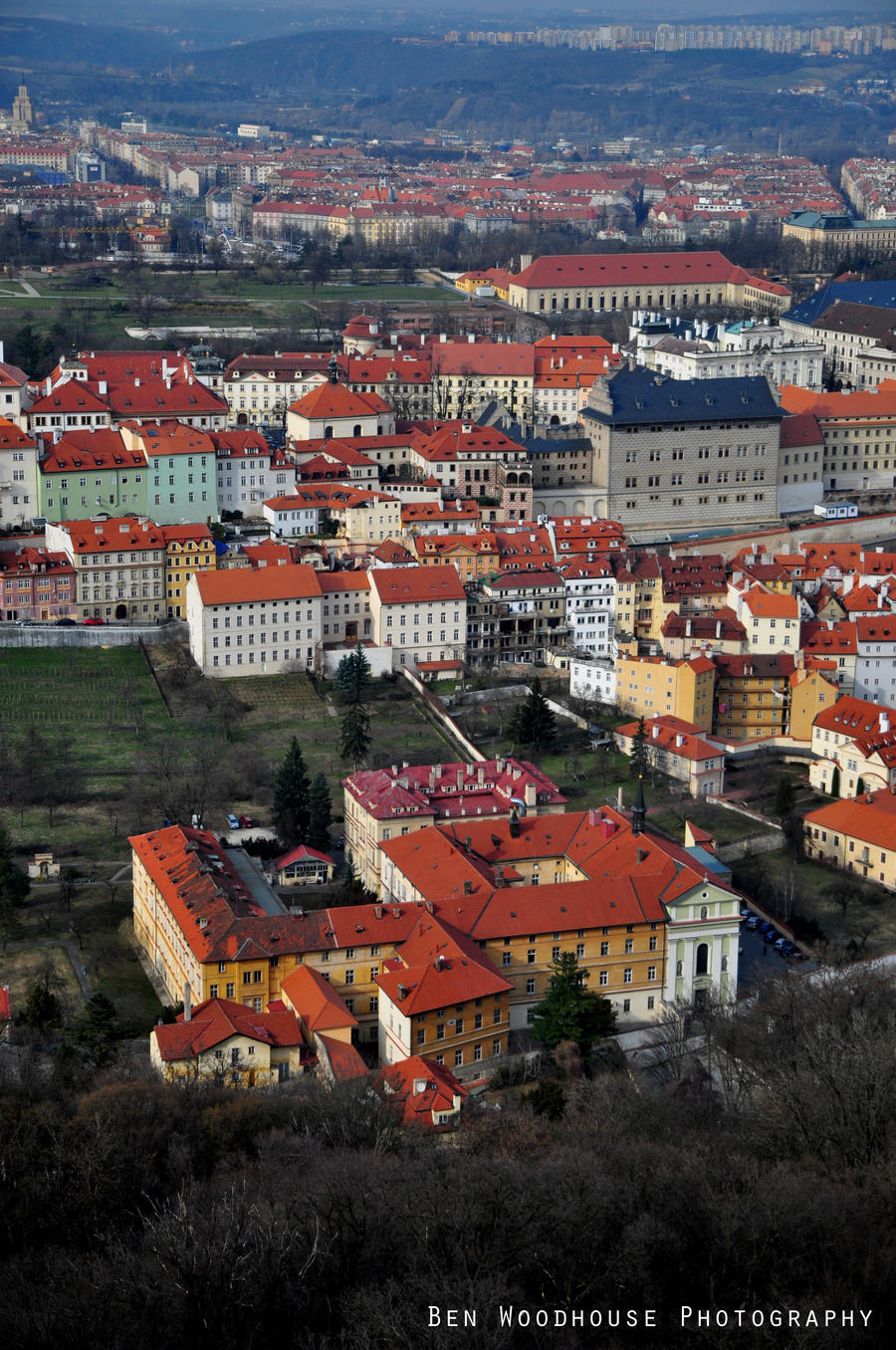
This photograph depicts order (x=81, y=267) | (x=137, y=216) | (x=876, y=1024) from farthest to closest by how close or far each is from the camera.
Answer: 1. (x=137, y=216)
2. (x=81, y=267)
3. (x=876, y=1024)

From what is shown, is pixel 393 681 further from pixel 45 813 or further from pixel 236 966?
pixel 236 966

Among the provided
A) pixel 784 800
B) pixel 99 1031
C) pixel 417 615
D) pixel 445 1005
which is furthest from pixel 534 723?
pixel 99 1031

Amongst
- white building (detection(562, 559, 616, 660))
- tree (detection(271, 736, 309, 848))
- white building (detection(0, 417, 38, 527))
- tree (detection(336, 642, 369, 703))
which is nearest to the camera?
tree (detection(271, 736, 309, 848))

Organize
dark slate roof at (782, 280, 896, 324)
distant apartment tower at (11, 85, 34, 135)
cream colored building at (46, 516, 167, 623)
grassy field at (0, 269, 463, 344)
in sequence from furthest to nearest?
distant apartment tower at (11, 85, 34, 135)
dark slate roof at (782, 280, 896, 324)
grassy field at (0, 269, 463, 344)
cream colored building at (46, 516, 167, 623)

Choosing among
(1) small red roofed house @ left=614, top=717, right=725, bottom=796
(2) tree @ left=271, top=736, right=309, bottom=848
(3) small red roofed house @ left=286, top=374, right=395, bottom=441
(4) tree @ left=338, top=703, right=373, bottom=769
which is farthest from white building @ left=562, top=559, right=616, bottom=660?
(3) small red roofed house @ left=286, top=374, right=395, bottom=441

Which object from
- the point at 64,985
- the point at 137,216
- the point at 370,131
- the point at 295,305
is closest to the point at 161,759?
the point at 64,985

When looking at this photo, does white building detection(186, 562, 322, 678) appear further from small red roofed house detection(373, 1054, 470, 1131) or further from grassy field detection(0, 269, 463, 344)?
grassy field detection(0, 269, 463, 344)

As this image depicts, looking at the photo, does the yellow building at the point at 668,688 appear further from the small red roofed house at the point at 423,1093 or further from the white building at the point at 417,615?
the small red roofed house at the point at 423,1093

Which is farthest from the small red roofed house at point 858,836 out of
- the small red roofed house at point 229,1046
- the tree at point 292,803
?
the small red roofed house at point 229,1046
